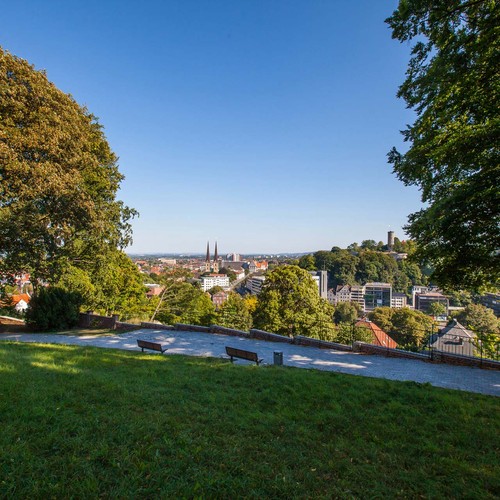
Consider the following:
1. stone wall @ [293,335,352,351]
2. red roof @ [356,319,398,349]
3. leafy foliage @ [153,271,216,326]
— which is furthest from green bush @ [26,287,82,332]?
red roof @ [356,319,398,349]

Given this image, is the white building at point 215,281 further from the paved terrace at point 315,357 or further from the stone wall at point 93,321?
the paved terrace at point 315,357

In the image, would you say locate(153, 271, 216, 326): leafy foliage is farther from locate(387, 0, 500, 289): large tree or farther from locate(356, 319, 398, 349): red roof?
locate(387, 0, 500, 289): large tree

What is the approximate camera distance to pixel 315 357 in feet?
33.3

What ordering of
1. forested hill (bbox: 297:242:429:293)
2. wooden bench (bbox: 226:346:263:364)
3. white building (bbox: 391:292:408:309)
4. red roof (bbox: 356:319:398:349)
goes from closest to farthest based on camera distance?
wooden bench (bbox: 226:346:263:364) → red roof (bbox: 356:319:398:349) → white building (bbox: 391:292:408:309) → forested hill (bbox: 297:242:429:293)

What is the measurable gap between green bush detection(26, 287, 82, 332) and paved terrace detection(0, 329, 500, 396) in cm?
113

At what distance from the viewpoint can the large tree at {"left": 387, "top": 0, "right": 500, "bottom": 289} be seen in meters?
5.62

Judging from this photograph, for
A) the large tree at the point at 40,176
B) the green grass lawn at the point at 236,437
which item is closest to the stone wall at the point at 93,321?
the large tree at the point at 40,176

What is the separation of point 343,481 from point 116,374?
513 centimetres

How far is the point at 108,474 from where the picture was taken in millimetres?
2922

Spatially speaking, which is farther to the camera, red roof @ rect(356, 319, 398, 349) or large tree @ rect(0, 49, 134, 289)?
red roof @ rect(356, 319, 398, 349)

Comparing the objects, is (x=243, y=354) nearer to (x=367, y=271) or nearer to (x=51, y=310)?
(x=51, y=310)

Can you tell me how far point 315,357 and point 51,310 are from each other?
1255 centimetres

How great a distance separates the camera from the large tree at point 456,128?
5621 millimetres

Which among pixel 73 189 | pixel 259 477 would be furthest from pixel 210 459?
Result: pixel 73 189
